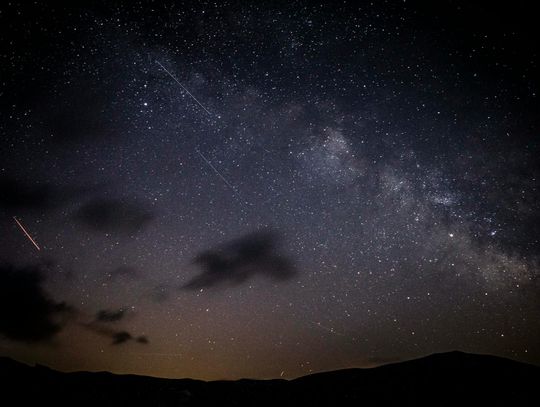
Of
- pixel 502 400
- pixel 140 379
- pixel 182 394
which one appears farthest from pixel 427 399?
pixel 140 379

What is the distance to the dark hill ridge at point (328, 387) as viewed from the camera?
110 ft

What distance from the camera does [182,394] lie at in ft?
142

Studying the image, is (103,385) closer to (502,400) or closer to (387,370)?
(387,370)

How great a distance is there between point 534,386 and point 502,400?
5059 mm

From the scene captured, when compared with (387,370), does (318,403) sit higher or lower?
A: lower

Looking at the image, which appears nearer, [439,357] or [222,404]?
[222,404]

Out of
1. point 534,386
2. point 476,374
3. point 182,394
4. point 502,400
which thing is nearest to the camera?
point 502,400

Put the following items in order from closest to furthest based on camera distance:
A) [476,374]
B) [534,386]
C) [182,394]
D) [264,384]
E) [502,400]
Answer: [502,400]
[534,386]
[476,374]
[182,394]
[264,384]

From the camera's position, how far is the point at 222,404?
131 ft

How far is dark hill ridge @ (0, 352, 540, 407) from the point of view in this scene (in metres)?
33.4

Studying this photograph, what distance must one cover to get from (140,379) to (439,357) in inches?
Result: 1685

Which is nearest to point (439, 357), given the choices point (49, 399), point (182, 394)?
point (182, 394)

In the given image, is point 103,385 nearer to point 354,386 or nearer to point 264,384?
point 264,384

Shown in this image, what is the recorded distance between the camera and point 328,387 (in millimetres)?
43188
